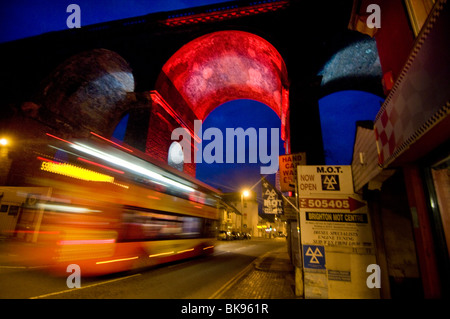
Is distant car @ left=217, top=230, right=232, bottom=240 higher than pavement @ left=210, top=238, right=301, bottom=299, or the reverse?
pavement @ left=210, top=238, right=301, bottom=299

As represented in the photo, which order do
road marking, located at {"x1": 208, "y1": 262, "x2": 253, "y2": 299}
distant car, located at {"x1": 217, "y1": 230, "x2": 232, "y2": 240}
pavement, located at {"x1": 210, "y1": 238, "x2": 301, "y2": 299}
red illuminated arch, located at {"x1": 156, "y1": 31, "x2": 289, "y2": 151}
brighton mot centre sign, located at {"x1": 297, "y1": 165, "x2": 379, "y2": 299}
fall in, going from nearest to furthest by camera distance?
brighton mot centre sign, located at {"x1": 297, "y1": 165, "x2": 379, "y2": 299}, road marking, located at {"x1": 208, "y1": 262, "x2": 253, "y2": 299}, pavement, located at {"x1": 210, "y1": 238, "x2": 301, "y2": 299}, red illuminated arch, located at {"x1": 156, "y1": 31, "x2": 289, "y2": 151}, distant car, located at {"x1": 217, "y1": 230, "x2": 232, "y2": 240}

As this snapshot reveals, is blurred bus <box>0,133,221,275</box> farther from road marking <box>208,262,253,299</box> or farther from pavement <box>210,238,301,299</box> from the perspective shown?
pavement <box>210,238,301,299</box>

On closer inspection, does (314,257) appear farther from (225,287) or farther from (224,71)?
(224,71)

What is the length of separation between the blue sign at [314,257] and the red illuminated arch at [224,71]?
366 inches

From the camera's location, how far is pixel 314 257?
5.34 metres

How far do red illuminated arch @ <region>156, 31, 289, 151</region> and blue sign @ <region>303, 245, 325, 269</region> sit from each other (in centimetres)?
930

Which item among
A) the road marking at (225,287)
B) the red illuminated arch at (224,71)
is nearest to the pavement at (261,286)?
the road marking at (225,287)

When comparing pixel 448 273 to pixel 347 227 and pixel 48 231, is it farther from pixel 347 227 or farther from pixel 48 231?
pixel 48 231

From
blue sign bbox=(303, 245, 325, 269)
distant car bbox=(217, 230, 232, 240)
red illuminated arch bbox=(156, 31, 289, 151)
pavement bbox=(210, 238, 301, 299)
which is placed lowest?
distant car bbox=(217, 230, 232, 240)

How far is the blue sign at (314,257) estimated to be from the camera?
5.30m

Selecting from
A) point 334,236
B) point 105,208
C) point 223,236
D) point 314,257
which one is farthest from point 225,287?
point 223,236

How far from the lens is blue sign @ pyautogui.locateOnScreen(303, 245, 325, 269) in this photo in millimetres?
5301

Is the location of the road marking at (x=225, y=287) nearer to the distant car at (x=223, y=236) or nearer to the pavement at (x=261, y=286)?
the pavement at (x=261, y=286)

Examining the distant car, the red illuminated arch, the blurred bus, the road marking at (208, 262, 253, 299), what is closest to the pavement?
the road marking at (208, 262, 253, 299)
